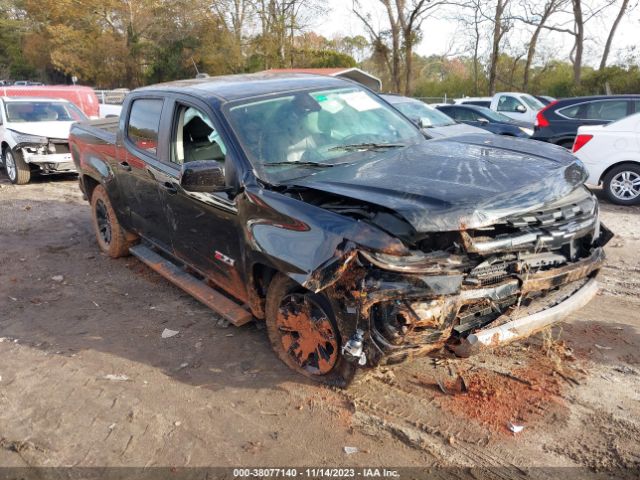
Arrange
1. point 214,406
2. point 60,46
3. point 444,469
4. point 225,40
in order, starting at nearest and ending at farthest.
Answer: point 444,469, point 214,406, point 225,40, point 60,46

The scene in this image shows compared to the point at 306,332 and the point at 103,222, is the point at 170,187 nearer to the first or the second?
the point at 306,332

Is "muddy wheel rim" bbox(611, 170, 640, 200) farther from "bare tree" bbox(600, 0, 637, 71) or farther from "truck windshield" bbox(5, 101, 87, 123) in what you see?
"bare tree" bbox(600, 0, 637, 71)

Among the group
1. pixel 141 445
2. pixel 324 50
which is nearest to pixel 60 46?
pixel 324 50

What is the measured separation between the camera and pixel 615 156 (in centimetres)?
823

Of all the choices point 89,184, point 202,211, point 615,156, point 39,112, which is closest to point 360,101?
point 202,211

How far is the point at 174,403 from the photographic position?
3.43m

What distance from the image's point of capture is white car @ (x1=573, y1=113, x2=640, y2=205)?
26.7 ft

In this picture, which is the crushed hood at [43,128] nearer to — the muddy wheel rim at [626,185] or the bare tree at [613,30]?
the muddy wheel rim at [626,185]

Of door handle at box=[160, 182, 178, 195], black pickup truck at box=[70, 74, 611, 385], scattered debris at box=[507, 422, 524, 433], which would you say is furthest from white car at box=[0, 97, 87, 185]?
scattered debris at box=[507, 422, 524, 433]

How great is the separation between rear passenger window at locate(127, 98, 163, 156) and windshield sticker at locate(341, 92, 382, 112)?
1624 millimetres

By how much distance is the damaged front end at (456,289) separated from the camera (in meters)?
2.77

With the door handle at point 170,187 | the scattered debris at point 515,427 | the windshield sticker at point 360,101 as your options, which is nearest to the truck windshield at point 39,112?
the door handle at point 170,187

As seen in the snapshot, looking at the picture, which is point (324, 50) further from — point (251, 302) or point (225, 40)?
point (251, 302)

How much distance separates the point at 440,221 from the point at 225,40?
3397 cm
